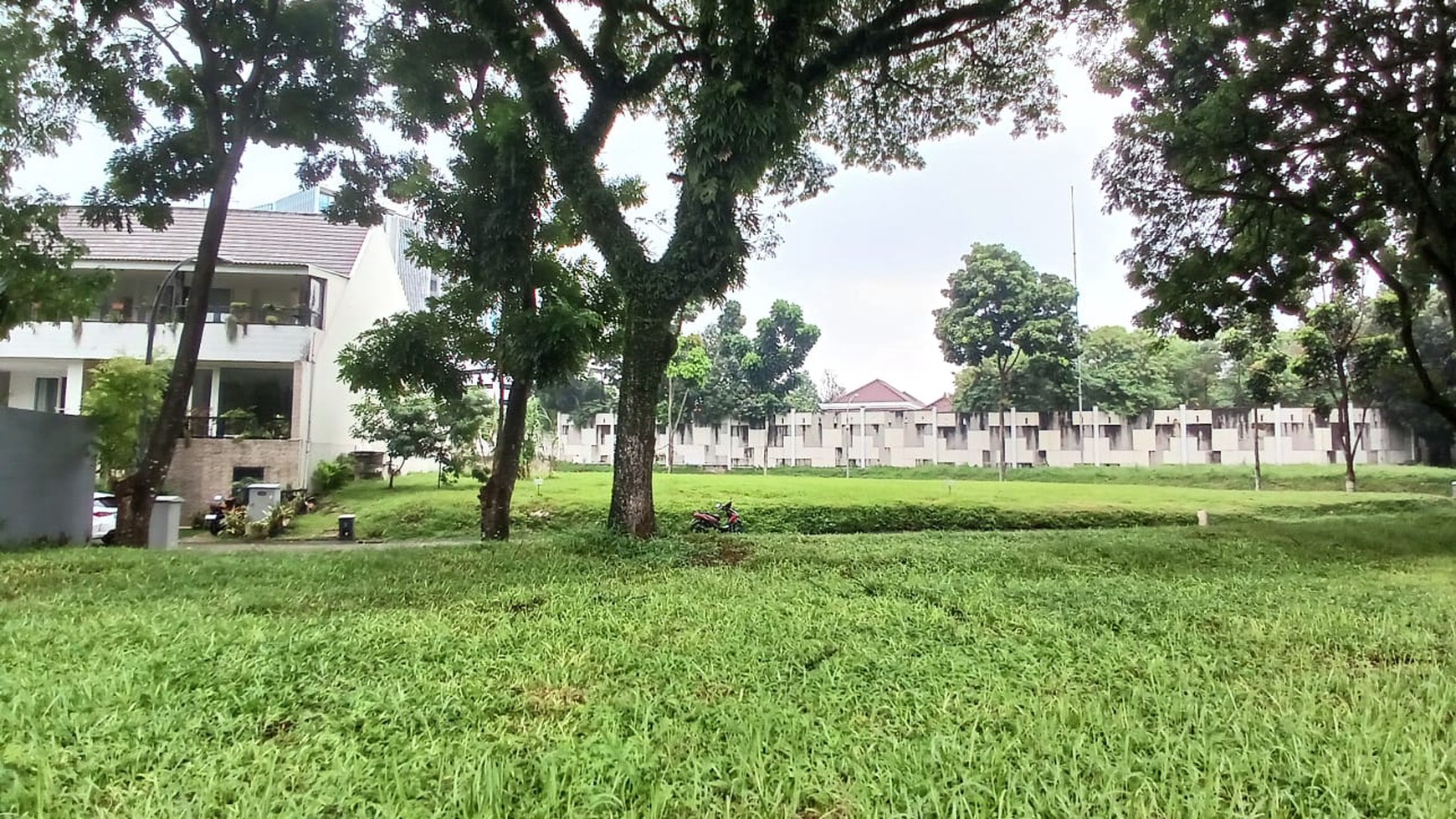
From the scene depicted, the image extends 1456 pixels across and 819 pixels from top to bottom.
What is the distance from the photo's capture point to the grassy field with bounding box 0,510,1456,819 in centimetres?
187

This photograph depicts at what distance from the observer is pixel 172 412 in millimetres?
8297

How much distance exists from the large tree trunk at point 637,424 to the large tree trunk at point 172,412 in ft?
16.7

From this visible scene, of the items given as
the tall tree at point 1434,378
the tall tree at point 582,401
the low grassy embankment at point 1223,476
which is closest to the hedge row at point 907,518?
the low grassy embankment at point 1223,476

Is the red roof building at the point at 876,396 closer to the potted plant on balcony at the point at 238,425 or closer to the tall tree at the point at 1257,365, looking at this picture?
the tall tree at the point at 1257,365

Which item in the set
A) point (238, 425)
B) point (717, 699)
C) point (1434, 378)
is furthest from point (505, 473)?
point (1434, 378)

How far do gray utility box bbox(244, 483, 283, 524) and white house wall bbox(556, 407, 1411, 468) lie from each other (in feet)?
38.6

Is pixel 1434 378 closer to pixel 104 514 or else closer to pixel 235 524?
pixel 235 524

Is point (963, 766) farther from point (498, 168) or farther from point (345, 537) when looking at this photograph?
point (345, 537)

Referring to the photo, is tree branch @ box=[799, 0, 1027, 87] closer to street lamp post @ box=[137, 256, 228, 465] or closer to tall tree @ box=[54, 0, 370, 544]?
tall tree @ box=[54, 0, 370, 544]

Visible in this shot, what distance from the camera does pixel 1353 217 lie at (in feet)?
32.2

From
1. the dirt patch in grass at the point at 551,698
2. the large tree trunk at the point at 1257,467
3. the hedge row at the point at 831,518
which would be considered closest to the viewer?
the dirt patch in grass at the point at 551,698

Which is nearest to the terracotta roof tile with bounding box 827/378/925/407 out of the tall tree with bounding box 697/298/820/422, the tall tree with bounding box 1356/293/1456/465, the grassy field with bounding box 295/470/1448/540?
the tall tree with bounding box 697/298/820/422

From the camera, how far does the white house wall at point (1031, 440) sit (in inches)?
911

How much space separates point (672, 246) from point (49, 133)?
7.59 meters
